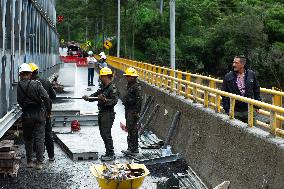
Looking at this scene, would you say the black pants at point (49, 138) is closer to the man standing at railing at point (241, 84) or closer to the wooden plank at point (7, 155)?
the wooden plank at point (7, 155)

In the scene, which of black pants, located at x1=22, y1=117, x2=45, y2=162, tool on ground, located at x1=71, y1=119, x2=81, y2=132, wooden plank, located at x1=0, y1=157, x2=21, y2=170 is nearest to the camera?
wooden plank, located at x1=0, y1=157, x2=21, y2=170

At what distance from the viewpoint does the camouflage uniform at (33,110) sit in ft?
36.2

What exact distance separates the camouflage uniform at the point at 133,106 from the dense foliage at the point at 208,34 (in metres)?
→ 29.2

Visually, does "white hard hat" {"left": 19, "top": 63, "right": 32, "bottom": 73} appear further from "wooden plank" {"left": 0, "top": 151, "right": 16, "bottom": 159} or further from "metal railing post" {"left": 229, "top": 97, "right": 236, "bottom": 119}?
"metal railing post" {"left": 229, "top": 97, "right": 236, "bottom": 119}

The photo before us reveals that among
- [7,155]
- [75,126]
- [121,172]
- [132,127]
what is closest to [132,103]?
Answer: [132,127]

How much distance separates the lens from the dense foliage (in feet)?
139

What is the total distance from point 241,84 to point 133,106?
391 cm

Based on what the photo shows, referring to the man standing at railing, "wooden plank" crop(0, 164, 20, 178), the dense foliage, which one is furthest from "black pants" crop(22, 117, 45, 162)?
the dense foliage

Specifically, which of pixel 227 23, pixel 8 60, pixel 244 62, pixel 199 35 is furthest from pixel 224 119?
pixel 199 35

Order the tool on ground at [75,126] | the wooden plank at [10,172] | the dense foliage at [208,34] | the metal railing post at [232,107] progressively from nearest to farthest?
the metal railing post at [232,107] → the wooden plank at [10,172] → the tool on ground at [75,126] → the dense foliage at [208,34]

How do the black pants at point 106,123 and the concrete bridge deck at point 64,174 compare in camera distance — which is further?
the black pants at point 106,123

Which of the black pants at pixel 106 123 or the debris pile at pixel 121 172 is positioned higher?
the black pants at pixel 106 123

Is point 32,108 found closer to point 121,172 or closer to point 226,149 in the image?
point 121,172

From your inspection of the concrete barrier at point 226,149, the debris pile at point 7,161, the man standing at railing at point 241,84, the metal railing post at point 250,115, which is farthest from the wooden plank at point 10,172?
the metal railing post at point 250,115
